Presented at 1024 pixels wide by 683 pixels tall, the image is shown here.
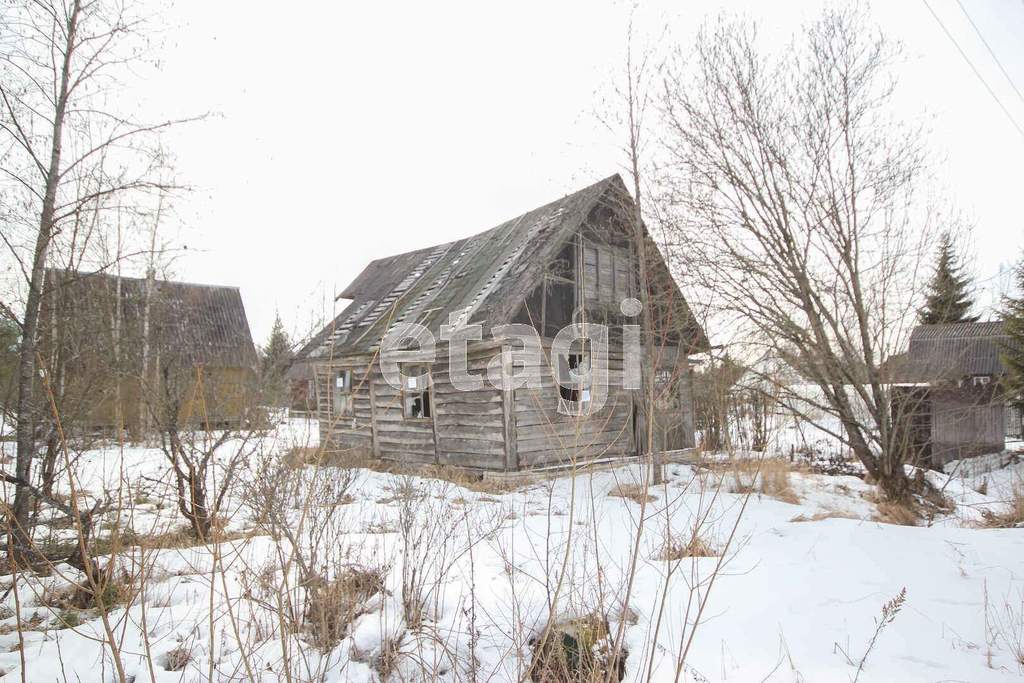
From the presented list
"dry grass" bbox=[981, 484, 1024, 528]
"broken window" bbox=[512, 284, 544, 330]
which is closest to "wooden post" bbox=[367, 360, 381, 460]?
"broken window" bbox=[512, 284, 544, 330]

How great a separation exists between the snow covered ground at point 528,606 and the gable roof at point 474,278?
324cm

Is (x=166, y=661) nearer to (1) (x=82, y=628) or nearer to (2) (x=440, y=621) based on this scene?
(1) (x=82, y=628)

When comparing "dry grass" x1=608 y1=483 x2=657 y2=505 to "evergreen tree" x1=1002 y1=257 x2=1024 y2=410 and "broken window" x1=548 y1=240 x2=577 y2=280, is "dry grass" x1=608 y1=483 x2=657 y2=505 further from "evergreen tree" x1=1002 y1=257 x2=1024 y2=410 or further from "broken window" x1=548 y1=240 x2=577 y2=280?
"evergreen tree" x1=1002 y1=257 x2=1024 y2=410

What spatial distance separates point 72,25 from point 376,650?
19.0 feet

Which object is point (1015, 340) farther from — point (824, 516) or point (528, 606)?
point (528, 606)

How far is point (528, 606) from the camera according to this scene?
3.73 meters

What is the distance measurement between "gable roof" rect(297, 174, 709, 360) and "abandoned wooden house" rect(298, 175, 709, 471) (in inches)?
1.5

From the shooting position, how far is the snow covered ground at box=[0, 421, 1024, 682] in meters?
3.01

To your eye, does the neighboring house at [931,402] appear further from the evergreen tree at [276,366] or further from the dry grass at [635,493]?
the evergreen tree at [276,366]

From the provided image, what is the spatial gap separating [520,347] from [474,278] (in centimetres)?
250

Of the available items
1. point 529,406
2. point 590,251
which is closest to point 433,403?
point 529,406

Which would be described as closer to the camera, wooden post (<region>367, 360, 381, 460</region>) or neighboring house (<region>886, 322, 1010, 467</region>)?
neighboring house (<region>886, 322, 1010, 467</region>)

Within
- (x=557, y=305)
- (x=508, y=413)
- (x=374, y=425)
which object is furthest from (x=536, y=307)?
(x=374, y=425)

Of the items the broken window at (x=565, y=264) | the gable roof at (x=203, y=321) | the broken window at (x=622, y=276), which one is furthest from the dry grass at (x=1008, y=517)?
the gable roof at (x=203, y=321)
